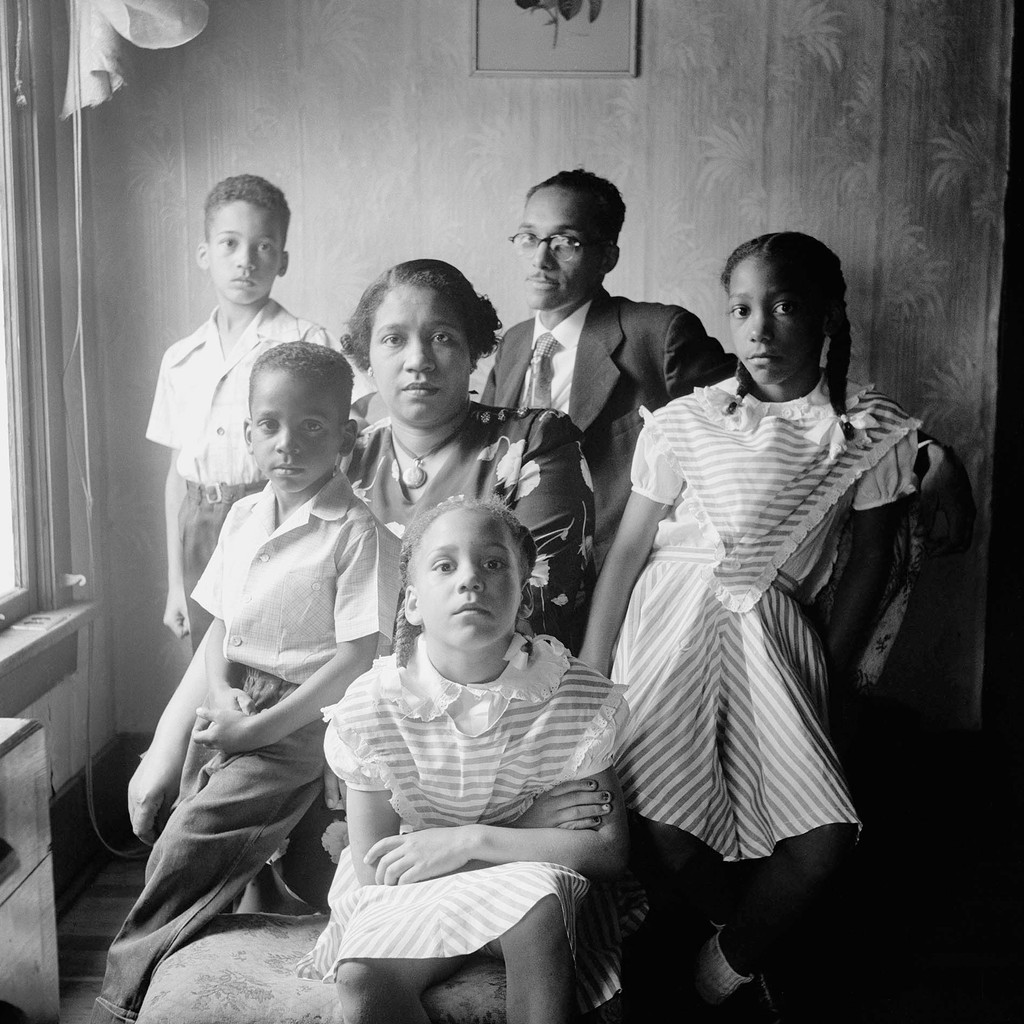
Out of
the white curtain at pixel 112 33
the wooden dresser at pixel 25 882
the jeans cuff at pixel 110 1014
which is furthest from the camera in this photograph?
the white curtain at pixel 112 33

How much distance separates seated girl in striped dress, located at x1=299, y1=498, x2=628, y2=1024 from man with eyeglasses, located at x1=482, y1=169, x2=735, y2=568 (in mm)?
497

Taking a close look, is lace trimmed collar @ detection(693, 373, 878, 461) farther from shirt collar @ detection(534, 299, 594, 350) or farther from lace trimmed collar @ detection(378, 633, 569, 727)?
lace trimmed collar @ detection(378, 633, 569, 727)

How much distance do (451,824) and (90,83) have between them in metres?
1.53

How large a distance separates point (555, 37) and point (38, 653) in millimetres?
1528

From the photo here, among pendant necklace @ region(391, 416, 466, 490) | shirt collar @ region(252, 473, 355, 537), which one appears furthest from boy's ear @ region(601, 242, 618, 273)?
shirt collar @ region(252, 473, 355, 537)

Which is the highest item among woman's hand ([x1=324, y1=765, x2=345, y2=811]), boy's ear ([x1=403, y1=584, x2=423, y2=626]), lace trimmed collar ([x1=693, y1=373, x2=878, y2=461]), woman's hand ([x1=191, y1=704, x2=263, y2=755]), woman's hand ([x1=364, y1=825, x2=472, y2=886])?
lace trimmed collar ([x1=693, y1=373, x2=878, y2=461])

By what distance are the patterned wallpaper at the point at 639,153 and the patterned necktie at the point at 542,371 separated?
0.30 feet

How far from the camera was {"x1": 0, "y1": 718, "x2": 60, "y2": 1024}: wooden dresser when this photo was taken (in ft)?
4.64

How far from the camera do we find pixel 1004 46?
2.05m

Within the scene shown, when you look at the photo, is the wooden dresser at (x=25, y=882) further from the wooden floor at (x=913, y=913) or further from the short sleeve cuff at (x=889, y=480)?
the short sleeve cuff at (x=889, y=480)

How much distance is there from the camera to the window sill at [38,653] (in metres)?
2.02

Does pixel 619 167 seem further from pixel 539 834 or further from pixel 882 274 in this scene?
pixel 539 834

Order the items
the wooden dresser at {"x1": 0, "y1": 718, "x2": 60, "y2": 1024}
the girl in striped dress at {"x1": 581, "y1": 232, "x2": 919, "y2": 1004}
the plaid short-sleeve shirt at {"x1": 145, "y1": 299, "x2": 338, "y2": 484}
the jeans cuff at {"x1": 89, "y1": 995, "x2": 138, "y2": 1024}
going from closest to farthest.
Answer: the wooden dresser at {"x1": 0, "y1": 718, "x2": 60, "y2": 1024} → the jeans cuff at {"x1": 89, "y1": 995, "x2": 138, "y2": 1024} → the girl in striped dress at {"x1": 581, "y1": 232, "x2": 919, "y2": 1004} → the plaid short-sleeve shirt at {"x1": 145, "y1": 299, "x2": 338, "y2": 484}

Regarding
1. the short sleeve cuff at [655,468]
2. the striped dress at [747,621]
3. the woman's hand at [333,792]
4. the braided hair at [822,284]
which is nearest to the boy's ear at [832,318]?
the braided hair at [822,284]
